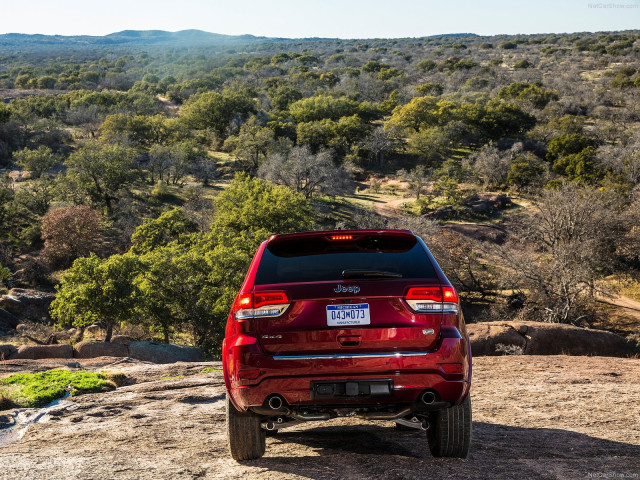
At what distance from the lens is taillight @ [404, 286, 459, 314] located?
4.74 metres

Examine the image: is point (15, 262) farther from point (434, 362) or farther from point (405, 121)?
point (405, 121)

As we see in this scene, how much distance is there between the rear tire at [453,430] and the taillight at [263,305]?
1789 millimetres

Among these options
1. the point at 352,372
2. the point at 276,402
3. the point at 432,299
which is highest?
the point at 432,299

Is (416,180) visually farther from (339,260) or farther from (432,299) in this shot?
(432,299)

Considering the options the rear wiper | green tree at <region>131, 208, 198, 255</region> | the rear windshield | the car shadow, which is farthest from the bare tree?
the rear wiper

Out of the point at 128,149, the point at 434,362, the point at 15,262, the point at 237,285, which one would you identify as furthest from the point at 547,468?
the point at 128,149

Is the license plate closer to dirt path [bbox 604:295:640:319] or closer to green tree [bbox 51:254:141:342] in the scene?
green tree [bbox 51:254:141:342]

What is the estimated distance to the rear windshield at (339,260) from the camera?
493 centimetres

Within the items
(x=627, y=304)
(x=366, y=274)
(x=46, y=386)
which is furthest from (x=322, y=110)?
(x=366, y=274)

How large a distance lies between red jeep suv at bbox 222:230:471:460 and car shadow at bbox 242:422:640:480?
0.62 m

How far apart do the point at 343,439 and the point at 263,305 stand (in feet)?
8.23

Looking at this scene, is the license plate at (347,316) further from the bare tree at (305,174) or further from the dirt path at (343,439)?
the bare tree at (305,174)

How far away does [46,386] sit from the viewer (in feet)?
32.1

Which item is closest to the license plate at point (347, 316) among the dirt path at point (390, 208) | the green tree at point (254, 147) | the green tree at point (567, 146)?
the dirt path at point (390, 208)
